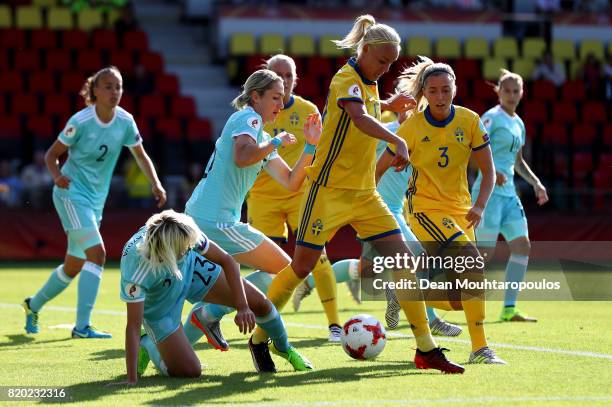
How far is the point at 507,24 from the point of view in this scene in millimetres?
27719

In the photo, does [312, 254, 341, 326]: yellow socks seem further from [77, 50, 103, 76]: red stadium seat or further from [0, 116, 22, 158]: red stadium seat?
[77, 50, 103, 76]: red stadium seat

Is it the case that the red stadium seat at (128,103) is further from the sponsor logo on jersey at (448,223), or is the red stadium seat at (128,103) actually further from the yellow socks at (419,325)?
the yellow socks at (419,325)

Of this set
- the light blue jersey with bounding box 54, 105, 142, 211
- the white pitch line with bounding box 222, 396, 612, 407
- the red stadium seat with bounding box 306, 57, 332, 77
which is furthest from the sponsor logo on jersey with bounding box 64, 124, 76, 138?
the red stadium seat with bounding box 306, 57, 332, 77

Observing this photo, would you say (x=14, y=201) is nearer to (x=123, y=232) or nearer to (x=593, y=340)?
(x=123, y=232)

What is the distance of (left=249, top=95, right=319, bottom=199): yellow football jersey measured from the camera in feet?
32.5

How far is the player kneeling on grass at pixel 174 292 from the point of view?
684 centimetres

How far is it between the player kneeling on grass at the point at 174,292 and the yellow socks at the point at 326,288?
1.93 metres

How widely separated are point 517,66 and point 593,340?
1703 cm

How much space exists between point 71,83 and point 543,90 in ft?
31.3

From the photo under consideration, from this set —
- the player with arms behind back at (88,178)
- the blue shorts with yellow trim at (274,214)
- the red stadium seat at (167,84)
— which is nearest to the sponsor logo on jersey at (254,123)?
the blue shorts with yellow trim at (274,214)

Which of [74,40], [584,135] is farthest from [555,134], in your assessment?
[74,40]

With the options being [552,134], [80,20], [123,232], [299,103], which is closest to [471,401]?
→ [299,103]

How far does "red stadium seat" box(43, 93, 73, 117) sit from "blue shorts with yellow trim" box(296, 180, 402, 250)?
568 inches

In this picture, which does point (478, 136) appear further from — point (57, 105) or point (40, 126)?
point (57, 105)
